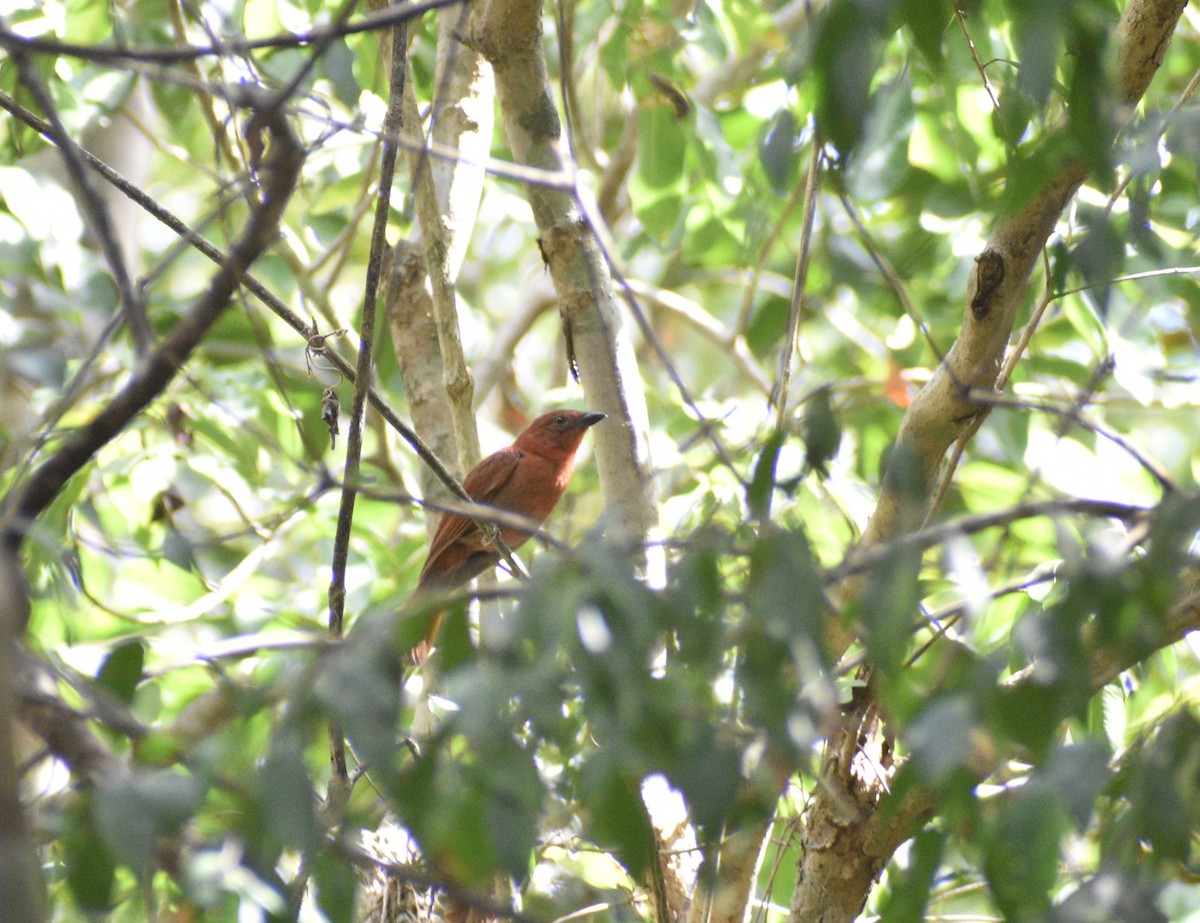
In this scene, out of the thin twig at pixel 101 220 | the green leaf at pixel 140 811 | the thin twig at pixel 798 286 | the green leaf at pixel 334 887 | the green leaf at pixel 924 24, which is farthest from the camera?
the thin twig at pixel 798 286

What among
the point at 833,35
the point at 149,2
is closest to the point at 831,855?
the point at 833,35

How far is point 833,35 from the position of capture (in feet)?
4.87

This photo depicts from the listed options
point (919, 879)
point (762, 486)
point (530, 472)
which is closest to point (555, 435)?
point (530, 472)

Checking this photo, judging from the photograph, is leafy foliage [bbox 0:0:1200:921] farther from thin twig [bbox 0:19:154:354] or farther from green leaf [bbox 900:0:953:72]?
thin twig [bbox 0:19:154:354]

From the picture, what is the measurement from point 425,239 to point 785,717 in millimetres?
2365

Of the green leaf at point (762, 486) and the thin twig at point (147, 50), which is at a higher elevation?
the thin twig at point (147, 50)

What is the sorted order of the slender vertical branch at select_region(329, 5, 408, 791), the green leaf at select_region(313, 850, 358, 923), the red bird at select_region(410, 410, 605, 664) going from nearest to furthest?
1. the green leaf at select_region(313, 850, 358, 923)
2. the slender vertical branch at select_region(329, 5, 408, 791)
3. the red bird at select_region(410, 410, 605, 664)

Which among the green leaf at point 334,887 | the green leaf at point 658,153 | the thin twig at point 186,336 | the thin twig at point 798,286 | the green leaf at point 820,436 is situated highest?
the green leaf at point 658,153

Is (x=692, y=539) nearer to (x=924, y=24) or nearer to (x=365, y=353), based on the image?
(x=924, y=24)

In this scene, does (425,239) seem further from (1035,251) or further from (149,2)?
(149,2)

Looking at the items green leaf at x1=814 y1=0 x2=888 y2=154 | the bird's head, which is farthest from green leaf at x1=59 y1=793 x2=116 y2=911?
the bird's head

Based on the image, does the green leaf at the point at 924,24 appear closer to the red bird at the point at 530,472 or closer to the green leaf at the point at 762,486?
the green leaf at the point at 762,486

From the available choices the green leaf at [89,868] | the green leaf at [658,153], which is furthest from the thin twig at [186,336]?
the green leaf at [658,153]

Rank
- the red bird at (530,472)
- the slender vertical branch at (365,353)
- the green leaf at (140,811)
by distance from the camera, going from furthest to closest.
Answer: the red bird at (530,472) < the slender vertical branch at (365,353) < the green leaf at (140,811)
